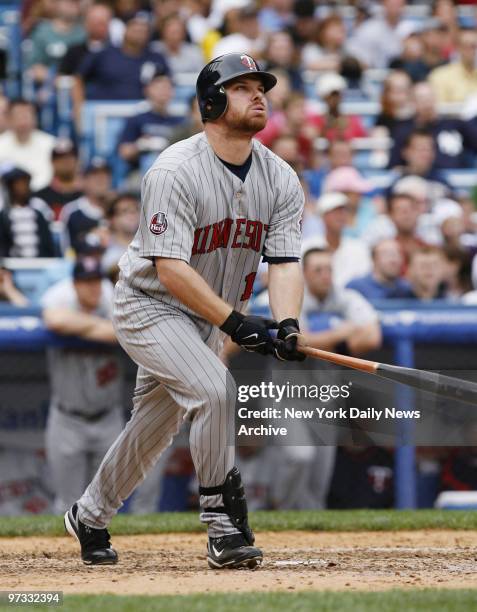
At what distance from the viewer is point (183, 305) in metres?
5.05

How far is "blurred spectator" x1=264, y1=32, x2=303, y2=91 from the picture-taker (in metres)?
12.2

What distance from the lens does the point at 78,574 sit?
5.03m

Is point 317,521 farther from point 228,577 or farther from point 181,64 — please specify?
point 181,64

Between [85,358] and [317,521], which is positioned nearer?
[317,521]

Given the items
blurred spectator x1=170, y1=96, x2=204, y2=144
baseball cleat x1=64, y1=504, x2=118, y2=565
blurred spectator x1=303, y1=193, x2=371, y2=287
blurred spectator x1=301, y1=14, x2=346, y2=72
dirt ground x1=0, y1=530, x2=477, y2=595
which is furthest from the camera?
blurred spectator x1=301, y1=14, x2=346, y2=72

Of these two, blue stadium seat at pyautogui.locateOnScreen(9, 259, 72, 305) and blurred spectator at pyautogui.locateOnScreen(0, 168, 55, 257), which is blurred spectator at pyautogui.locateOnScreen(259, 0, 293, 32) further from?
blue stadium seat at pyautogui.locateOnScreen(9, 259, 72, 305)

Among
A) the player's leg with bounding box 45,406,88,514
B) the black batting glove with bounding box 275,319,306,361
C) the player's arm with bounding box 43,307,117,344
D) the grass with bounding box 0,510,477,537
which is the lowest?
the grass with bounding box 0,510,477,537

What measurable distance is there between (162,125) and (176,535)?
5311mm

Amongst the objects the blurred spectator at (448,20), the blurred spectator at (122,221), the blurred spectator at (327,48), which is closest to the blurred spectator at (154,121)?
the blurred spectator at (122,221)

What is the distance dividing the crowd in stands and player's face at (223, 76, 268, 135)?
3.29 m

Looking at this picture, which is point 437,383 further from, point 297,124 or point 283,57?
point 283,57

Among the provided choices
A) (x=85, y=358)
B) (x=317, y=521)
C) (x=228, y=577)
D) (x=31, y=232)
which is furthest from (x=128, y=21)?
(x=228, y=577)

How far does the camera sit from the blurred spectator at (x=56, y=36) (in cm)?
1255

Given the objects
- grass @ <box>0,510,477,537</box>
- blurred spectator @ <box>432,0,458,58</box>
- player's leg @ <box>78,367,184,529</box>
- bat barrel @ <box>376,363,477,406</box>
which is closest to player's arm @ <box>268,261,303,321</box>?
bat barrel @ <box>376,363,477,406</box>
